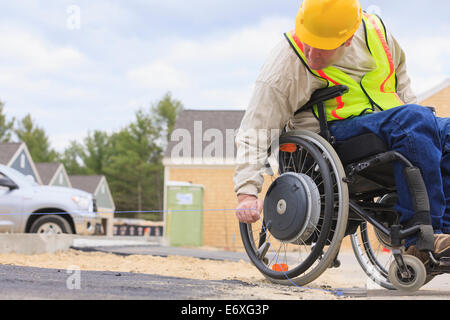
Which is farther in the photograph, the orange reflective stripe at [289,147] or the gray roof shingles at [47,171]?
the gray roof shingles at [47,171]

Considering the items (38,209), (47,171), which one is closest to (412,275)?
(38,209)

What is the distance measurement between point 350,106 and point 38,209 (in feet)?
22.4

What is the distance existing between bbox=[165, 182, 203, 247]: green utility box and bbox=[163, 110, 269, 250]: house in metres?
0.39

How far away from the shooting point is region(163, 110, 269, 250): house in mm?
17891

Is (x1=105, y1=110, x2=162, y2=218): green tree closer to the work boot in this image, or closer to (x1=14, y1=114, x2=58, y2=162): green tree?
(x1=14, y1=114, x2=58, y2=162): green tree

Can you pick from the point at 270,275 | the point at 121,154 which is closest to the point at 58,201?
Answer: the point at 270,275

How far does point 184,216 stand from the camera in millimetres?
16516

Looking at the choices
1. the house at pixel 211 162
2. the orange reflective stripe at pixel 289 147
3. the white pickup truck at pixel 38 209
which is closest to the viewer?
the orange reflective stripe at pixel 289 147

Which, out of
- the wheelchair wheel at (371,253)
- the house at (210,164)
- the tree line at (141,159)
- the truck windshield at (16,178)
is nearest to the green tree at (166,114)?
the tree line at (141,159)

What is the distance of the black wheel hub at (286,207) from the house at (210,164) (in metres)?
12.9

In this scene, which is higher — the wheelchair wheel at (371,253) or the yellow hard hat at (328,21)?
the yellow hard hat at (328,21)

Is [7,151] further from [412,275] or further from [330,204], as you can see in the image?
[412,275]

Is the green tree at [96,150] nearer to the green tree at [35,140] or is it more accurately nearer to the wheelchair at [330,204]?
the green tree at [35,140]

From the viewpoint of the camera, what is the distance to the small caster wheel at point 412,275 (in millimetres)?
2074
